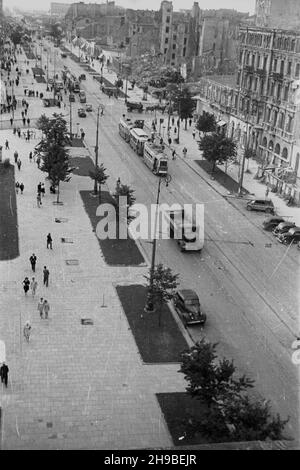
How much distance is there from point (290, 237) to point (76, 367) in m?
19.2

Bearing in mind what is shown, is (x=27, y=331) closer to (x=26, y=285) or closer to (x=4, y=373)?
(x=4, y=373)

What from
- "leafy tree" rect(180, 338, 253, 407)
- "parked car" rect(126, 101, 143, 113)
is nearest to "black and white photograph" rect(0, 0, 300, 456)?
"leafy tree" rect(180, 338, 253, 407)

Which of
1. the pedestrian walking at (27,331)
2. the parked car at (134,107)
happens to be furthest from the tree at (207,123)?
the pedestrian walking at (27,331)

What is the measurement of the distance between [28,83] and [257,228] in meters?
71.6

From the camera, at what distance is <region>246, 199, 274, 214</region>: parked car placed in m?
44.7

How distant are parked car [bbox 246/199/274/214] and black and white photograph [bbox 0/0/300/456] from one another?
0.31 feet

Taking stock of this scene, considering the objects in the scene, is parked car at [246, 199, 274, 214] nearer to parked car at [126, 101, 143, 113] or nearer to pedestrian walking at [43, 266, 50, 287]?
pedestrian walking at [43, 266, 50, 287]

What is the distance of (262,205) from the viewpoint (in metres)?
44.9

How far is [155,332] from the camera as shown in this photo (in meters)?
27.2

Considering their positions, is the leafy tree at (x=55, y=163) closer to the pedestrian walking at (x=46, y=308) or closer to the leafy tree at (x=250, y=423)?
the pedestrian walking at (x=46, y=308)

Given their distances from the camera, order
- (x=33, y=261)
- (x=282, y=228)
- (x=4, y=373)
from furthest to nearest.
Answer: (x=282, y=228)
(x=33, y=261)
(x=4, y=373)

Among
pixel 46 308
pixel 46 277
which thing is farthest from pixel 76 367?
pixel 46 277

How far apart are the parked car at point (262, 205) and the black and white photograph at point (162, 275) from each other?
10 centimetres

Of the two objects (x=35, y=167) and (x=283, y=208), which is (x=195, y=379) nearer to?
(x=283, y=208)
